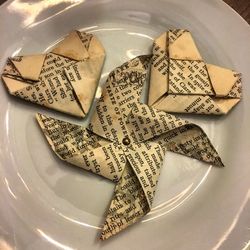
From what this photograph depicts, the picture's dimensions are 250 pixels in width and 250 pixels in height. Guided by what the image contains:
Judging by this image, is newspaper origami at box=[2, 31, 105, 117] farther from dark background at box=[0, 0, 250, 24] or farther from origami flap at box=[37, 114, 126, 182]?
dark background at box=[0, 0, 250, 24]

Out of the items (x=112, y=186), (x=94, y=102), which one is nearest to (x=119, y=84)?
(x=94, y=102)

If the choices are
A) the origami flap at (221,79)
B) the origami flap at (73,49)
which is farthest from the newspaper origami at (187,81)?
the origami flap at (73,49)

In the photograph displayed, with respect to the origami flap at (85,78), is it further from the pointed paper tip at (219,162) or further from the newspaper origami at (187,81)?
the pointed paper tip at (219,162)

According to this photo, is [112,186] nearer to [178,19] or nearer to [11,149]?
[11,149]

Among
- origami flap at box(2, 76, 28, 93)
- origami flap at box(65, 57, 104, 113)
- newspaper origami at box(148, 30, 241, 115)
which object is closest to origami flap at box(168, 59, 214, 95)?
newspaper origami at box(148, 30, 241, 115)

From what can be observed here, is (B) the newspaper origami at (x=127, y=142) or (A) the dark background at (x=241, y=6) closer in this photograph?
(B) the newspaper origami at (x=127, y=142)

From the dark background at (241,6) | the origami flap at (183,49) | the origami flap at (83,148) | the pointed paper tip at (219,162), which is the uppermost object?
the dark background at (241,6)

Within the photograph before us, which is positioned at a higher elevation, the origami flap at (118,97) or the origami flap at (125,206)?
the origami flap at (118,97)
